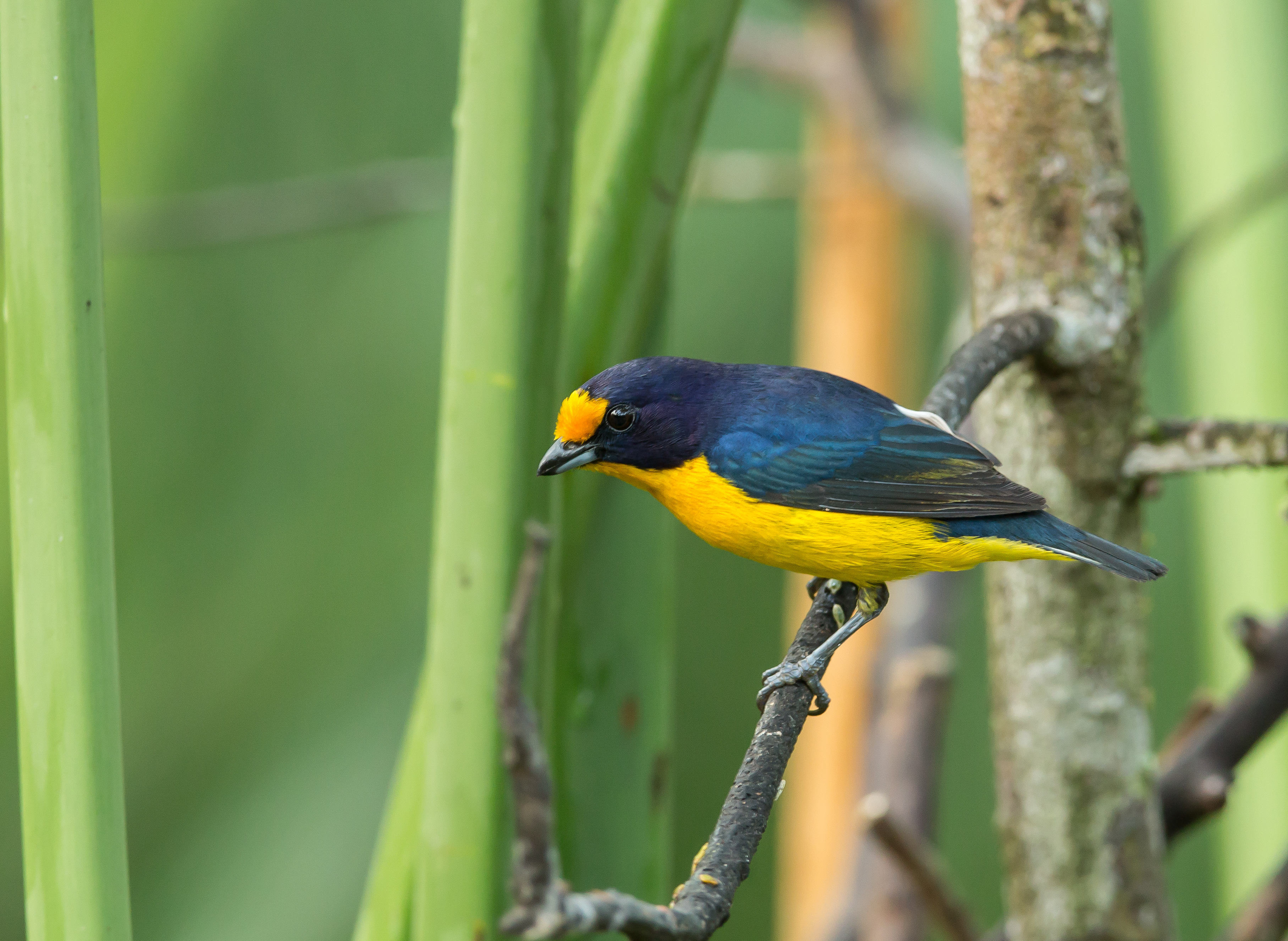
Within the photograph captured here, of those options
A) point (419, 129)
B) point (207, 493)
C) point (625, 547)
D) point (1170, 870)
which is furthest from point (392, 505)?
point (625, 547)

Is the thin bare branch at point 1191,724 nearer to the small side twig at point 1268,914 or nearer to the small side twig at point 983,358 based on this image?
the small side twig at point 1268,914

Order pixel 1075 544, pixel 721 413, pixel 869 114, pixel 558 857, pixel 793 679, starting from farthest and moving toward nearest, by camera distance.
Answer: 1. pixel 869 114
2. pixel 721 413
3. pixel 1075 544
4. pixel 793 679
5. pixel 558 857

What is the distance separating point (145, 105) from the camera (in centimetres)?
288

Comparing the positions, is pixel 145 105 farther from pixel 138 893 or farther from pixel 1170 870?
pixel 1170 870

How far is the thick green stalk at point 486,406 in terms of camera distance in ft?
1.53

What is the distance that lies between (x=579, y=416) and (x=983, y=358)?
0.78ft

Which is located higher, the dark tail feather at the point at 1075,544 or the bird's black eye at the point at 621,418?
the bird's black eye at the point at 621,418

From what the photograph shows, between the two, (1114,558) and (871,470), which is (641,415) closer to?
(871,470)

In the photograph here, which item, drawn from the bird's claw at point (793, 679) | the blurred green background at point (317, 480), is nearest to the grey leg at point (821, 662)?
the bird's claw at point (793, 679)

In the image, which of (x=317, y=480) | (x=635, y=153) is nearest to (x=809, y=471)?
(x=635, y=153)

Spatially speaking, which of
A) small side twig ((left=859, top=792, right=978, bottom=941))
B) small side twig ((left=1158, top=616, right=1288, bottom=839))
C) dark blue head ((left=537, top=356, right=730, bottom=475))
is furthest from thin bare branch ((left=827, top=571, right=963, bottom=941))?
dark blue head ((left=537, top=356, right=730, bottom=475))

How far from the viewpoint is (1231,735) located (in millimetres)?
871

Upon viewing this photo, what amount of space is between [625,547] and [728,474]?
0.18 metres

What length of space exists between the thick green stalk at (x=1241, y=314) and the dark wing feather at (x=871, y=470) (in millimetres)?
429
